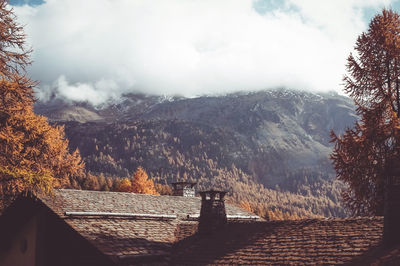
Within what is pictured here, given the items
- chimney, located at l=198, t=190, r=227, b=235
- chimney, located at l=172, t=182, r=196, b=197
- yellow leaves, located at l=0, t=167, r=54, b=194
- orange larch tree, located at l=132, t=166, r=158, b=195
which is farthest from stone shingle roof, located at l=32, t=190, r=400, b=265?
orange larch tree, located at l=132, t=166, r=158, b=195

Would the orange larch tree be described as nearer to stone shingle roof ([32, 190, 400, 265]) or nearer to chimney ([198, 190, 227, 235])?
stone shingle roof ([32, 190, 400, 265])

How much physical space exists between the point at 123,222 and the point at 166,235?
1885 mm

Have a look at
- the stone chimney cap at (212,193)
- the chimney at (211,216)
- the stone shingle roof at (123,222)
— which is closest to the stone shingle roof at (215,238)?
the stone shingle roof at (123,222)

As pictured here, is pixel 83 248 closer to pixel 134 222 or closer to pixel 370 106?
pixel 134 222

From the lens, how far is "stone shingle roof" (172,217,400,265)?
9.52 metres

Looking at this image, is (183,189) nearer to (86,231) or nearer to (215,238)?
(215,238)

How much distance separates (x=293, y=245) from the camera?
1092 centimetres

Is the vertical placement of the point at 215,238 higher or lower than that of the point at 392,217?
lower

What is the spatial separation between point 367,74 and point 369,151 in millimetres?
3152

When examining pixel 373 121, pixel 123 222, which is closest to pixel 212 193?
pixel 123 222

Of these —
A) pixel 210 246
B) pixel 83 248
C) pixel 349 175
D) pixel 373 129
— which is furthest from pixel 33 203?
pixel 373 129

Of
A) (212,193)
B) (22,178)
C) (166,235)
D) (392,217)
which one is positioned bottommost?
(166,235)

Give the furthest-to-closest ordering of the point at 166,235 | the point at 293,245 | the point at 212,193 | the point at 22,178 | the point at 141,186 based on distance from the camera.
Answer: the point at 141,186 → the point at 166,235 → the point at 212,193 → the point at 22,178 → the point at 293,245

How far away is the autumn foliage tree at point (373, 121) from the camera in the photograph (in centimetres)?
1349
